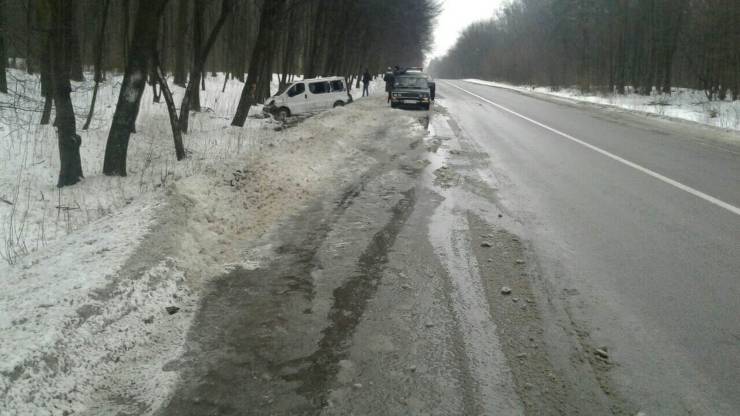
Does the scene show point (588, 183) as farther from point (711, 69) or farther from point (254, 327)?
point (711, 69)

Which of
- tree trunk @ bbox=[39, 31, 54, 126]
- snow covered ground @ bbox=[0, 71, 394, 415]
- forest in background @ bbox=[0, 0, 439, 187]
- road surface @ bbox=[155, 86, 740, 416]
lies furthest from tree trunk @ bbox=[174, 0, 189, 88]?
road surface @ bbox=[155, 86, 740, 416]

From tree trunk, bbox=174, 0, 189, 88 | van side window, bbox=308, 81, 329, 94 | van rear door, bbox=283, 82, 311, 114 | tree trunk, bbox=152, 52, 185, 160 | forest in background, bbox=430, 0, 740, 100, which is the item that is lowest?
tree trunk, bbox=152, 52, 185, 160

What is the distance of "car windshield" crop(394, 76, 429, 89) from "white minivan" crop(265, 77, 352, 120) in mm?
2741

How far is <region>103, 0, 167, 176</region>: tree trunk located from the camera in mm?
10727

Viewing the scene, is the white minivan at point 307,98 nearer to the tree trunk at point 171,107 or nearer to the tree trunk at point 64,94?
the tree trunk at point 171,107

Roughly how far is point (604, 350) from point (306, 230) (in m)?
3.82

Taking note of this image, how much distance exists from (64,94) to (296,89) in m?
15.8

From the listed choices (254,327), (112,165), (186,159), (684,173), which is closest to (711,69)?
(684,173)

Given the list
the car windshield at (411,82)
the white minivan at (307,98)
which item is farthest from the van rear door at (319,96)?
the car windshield at (411,82)

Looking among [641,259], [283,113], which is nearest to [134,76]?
[641,259]

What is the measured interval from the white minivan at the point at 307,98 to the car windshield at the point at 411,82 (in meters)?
2.74

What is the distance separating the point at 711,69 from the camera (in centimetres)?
3120

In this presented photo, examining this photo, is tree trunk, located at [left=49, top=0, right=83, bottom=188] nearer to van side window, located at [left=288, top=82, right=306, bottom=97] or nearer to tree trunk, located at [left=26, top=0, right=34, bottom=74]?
tree trunk, located at [left=26, top=0, right=34, bottom=74]

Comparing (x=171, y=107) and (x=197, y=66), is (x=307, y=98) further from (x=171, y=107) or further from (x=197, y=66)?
(x=171, y=107)
